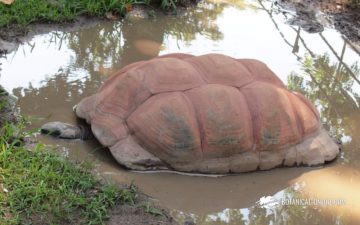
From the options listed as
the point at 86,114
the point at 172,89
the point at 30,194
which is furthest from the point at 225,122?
the point at 30,194

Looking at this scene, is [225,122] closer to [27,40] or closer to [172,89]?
[172,89]

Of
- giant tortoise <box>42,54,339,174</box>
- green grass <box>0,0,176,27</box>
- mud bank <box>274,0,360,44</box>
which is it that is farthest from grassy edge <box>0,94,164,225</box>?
mud bank <box>274,0,360,44</box>

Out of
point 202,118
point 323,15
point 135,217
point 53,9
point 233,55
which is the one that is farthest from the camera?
point 323,15

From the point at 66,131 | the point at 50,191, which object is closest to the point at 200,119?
the point at 66,131

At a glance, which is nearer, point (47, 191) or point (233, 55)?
point (47, 191)

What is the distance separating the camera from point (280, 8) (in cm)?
894

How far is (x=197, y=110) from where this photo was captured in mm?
4477

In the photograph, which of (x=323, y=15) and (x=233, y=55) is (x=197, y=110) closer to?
(x=233, y=55)

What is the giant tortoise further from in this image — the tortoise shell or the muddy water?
the muddy water

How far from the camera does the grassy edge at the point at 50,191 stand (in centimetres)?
376

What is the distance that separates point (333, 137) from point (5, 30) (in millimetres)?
4002

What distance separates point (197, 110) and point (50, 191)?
1.33 meters

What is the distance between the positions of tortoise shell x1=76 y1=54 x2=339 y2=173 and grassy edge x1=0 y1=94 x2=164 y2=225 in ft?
1.35

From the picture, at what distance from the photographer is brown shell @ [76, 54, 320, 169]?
443 cm
